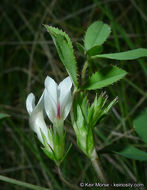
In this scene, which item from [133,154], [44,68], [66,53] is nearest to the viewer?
[66,53]

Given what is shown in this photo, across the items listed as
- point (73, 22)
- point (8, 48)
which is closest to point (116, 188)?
point (73, 22)

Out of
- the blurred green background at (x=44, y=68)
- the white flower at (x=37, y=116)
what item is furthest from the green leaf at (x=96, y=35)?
the blurred green background at (x=44, y=68)

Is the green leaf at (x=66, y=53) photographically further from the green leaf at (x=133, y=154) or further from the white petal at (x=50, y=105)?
the green leaf at (x=133, y=154)

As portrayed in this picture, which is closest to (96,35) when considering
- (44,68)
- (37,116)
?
(37,116)

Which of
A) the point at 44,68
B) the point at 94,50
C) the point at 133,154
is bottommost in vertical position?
the point at 133,154

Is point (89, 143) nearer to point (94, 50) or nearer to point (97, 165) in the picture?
point (97, 165)

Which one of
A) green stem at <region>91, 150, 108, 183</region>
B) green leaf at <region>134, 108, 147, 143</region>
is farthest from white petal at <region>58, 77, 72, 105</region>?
green leaf at <region>134, 108, 147, 143</region>

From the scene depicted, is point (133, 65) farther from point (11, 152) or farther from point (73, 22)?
point (11, 152)
